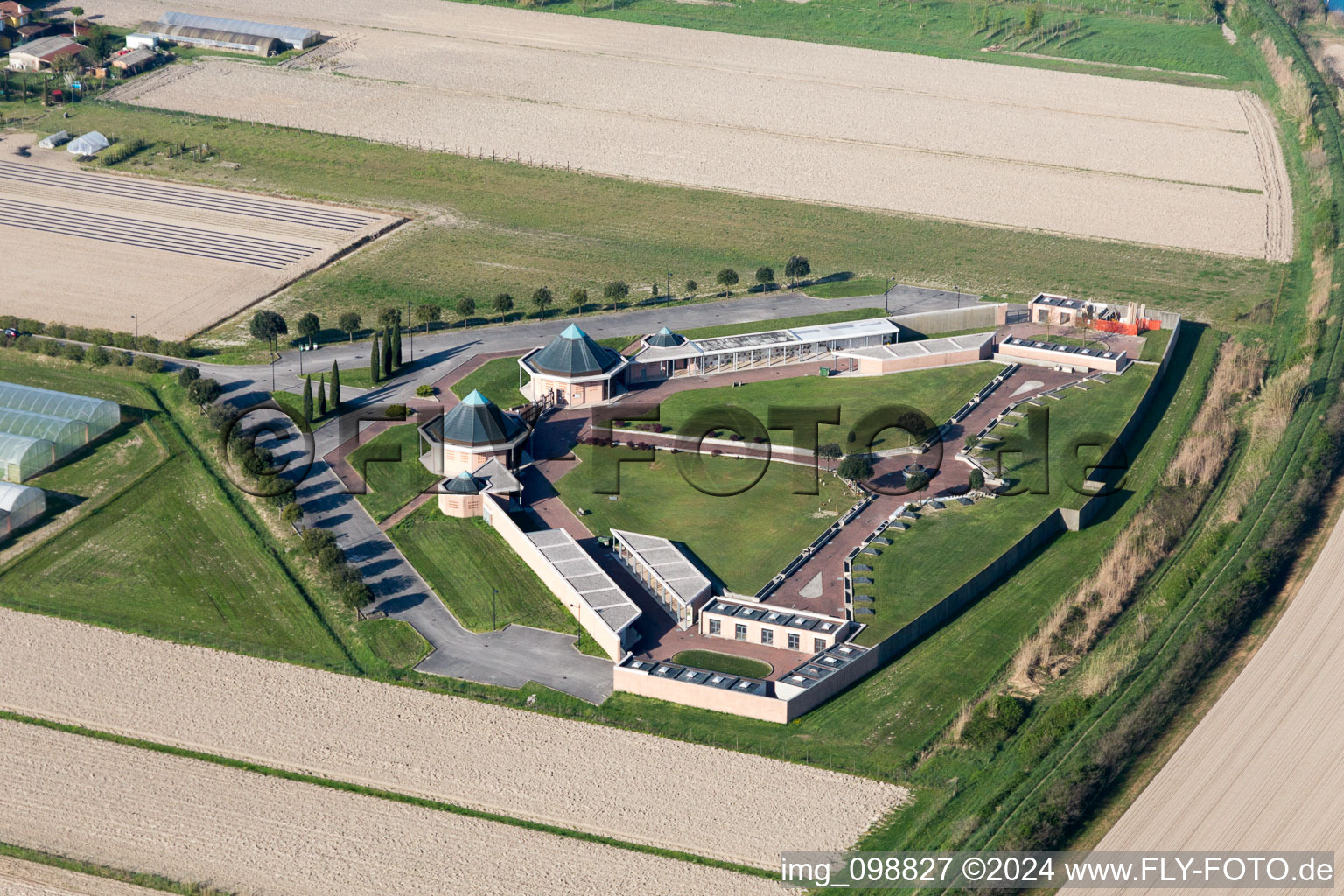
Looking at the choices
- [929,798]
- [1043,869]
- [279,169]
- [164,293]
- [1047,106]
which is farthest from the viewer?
[1047,106]

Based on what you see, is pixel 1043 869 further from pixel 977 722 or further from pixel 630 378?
pixel 630 378

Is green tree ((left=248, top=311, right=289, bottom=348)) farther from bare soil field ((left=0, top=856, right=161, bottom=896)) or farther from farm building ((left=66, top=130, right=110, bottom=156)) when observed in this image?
bare soil field ((left=0, top=856, right=161, bottom=896))

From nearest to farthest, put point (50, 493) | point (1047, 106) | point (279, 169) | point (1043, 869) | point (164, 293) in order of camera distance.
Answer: point (1043, 869) → point (50, 493) → point (164, 293) → point (279, 169) → point (1047, 106)

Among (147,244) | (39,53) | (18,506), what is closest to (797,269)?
(147,244)

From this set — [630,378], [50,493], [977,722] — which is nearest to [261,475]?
[50,493]

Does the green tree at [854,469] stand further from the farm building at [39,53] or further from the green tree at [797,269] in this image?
the farm building at [39,53]

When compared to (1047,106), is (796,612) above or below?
below

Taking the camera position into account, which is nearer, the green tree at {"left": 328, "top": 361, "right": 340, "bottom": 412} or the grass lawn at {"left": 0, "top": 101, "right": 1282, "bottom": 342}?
the green tree at {"left": 328, "top": 361, "right": 340, "bottom": 412}

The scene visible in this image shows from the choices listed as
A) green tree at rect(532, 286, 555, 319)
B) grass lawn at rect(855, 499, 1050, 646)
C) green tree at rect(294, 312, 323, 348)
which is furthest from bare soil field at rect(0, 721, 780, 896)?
green tree at rect(532, 286, 555, 319)
